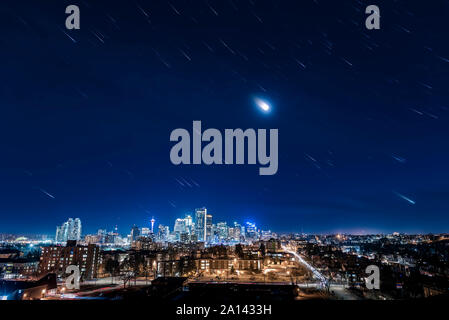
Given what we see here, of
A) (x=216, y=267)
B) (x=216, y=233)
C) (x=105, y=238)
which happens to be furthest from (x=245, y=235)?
(x=216, y=267)

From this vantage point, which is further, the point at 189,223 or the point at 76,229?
the point at 189,223

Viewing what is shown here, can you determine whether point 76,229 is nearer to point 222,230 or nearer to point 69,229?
point 69,229

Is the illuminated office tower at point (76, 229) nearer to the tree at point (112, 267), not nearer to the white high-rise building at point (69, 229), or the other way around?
the white high-rise building at point (69, 229)

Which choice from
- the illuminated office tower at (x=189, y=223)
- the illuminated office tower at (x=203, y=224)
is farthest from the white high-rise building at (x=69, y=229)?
the illuminated office tower at (x=189, y=223)

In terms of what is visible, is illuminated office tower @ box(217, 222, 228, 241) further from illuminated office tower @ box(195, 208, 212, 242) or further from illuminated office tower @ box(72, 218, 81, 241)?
illuminated office tower @ box(72, 218, 81, 241)

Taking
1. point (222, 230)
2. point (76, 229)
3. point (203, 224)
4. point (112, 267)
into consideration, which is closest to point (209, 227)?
point (203, 224)

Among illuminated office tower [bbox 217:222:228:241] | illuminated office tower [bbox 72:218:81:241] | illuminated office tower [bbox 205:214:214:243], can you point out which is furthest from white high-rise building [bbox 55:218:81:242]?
illuminated office tower [bbox 217:222:228:241]

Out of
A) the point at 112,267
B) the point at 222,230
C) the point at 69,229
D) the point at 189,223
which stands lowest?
the point at 222,230

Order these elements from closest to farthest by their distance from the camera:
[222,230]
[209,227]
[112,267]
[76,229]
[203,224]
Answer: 1. [112,267]
2. [76,229]
3. [203,224]
4. [209,227]
5. [222,230]

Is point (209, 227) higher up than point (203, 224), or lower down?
lower down

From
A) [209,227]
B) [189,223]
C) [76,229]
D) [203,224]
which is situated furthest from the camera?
[189,223]
